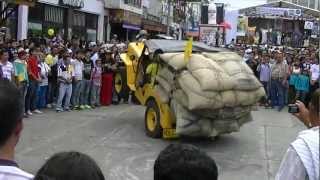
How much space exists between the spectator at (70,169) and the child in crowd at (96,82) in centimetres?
1467

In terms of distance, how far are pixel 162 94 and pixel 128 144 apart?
119 cm

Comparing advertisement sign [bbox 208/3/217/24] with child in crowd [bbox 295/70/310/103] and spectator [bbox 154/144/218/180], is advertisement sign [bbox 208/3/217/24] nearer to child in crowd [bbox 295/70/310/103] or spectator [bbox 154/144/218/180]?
child in crowd [bbox 295/70/310/103]

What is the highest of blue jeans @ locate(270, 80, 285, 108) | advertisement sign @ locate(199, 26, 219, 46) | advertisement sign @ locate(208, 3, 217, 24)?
advertisement sign @ locate(208, 3, 217, 24)

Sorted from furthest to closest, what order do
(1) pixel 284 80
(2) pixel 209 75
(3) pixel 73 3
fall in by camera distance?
(3) pixel 73 3
(1) pixel 284 80
(2) pixel 209 75

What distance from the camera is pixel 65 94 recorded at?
1602 cm

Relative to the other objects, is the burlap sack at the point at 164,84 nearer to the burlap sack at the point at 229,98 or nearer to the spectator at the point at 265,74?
the burlap sack at the point at 229,98

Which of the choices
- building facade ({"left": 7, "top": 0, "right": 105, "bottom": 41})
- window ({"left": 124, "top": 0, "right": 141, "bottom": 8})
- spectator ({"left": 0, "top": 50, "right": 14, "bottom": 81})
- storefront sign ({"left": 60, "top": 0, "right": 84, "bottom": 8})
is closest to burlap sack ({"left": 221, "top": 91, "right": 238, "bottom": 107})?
spectator ({"left": 0, "top": 50, "right": 14, "bottom": 81})

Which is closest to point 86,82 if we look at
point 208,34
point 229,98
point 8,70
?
point 8,70

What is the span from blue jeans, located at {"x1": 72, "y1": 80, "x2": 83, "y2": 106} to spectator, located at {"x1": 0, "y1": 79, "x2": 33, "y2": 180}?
1367 cm

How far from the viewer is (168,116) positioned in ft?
39.6

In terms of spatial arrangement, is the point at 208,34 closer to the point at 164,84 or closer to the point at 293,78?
the point at 293,78

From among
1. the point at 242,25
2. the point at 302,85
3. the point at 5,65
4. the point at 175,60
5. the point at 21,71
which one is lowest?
the point at 302,85

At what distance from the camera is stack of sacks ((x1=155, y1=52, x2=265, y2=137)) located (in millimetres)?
10891

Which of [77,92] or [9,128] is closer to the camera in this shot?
[9,128]
